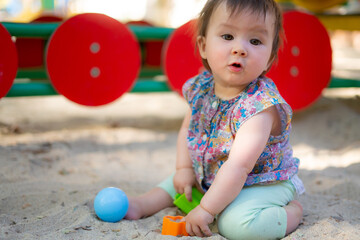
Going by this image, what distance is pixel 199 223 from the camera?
3.19ft

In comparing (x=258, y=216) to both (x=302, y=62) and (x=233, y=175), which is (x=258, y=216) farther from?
(x=302, y=62)

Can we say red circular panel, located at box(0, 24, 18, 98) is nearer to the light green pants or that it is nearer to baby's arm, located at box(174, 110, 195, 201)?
baby's arm, located at box(174, 110, 195, 201)

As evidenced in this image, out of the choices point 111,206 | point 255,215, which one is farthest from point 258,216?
point 111,206

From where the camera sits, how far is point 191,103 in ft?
3.93

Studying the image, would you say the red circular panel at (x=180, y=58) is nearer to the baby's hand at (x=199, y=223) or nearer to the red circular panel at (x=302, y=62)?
the red circular panel at (x=302, y=62)

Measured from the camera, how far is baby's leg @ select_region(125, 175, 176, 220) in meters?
1.13

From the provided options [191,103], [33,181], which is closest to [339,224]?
[191,103]

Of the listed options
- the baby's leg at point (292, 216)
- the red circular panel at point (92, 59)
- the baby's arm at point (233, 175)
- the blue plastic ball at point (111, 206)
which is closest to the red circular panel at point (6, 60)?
the red circular panel at point (92, 59)

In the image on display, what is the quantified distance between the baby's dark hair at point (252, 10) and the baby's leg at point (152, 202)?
0.46m

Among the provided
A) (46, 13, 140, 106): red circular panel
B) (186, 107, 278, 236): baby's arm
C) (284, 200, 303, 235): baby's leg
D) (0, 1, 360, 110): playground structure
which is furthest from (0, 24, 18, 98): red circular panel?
(284, 200, 303, 235): baby's leg

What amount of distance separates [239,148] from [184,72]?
3.51 ft

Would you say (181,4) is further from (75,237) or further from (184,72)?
(75,237)

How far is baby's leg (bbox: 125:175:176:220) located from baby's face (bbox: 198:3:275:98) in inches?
14.9

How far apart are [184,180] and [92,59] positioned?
2.88 ft
